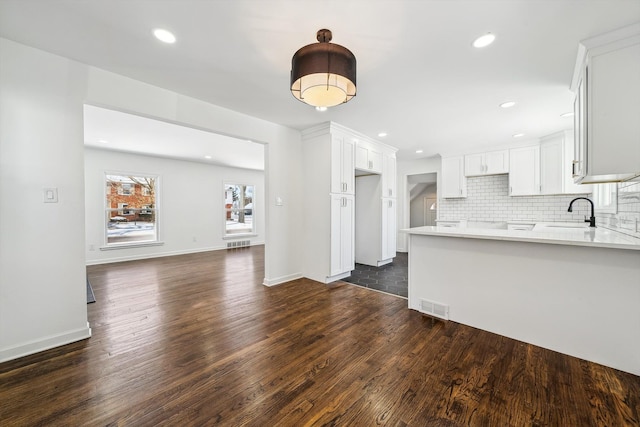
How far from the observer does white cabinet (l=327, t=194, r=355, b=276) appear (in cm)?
402

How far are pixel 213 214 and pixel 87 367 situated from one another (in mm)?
5862

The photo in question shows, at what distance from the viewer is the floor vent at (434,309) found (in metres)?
2.71

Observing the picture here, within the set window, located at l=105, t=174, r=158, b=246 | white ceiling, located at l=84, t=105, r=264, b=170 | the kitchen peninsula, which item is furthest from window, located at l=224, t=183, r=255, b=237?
the kitchen peninsula

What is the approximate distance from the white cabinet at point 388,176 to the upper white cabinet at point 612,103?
3.25 meters

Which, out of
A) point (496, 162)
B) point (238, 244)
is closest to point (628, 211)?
point (496, 162)

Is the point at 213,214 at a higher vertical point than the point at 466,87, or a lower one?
lower

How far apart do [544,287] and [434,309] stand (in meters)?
1.02

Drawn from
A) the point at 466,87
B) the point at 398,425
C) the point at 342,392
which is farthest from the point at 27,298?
the point at 466,87

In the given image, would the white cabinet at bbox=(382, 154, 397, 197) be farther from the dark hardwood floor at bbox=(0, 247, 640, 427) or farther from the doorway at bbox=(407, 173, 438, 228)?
the doorway at bbox=(407, 173, 438, 228)

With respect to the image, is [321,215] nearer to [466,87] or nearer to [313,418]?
[466,87]

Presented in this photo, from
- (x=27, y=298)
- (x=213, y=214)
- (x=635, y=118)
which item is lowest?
(x=27, y=298)

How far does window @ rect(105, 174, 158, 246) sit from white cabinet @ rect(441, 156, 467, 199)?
730 centimetres

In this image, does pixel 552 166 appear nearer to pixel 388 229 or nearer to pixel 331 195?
pixel 388 229

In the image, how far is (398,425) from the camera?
54.7 inches
